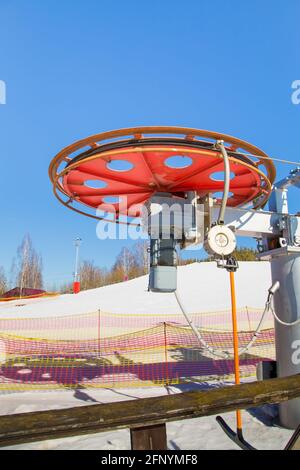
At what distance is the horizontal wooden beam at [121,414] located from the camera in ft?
4.25

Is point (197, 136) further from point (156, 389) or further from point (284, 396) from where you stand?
point (156, 389)

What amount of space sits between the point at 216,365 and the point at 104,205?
6.06 metres

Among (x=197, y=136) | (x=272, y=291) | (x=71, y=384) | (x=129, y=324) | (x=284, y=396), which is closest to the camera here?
(x=284, y=396)

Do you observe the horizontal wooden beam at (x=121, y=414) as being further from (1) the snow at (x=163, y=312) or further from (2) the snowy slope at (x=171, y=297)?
(2) the snowy slope at (x=171, y=297)

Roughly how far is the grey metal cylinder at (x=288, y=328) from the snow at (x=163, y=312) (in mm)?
254

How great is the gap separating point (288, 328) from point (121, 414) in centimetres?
329

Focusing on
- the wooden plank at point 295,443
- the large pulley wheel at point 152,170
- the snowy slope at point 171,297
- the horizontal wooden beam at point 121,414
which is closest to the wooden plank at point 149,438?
the horizontal wooden beam at point 121,414

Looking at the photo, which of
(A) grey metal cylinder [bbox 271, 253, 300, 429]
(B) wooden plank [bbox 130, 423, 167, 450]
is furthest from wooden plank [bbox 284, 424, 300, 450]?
(A) grey metal cylinder [bbox 271, 253, 300, 429]

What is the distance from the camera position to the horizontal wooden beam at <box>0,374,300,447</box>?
1297mm

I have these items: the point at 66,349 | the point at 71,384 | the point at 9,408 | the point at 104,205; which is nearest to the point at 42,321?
the point at 66,349

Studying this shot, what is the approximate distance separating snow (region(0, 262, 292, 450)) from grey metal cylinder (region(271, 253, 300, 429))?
25cm

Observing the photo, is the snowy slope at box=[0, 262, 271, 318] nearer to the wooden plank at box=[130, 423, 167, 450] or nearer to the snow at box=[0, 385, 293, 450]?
the snow at box=[0, 385, 293, 450]

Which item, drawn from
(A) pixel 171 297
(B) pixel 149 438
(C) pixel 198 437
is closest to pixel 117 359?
(C) pixel 198 437

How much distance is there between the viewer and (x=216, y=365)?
8.37 m
